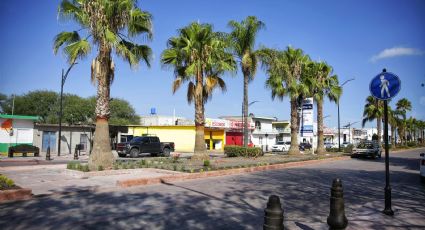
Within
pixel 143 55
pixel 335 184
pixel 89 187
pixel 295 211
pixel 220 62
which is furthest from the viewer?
pixel 220 62

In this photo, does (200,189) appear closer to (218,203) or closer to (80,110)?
(218,203)

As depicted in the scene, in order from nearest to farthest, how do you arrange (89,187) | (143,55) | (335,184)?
(335,184)
(89,187)
(143,55)

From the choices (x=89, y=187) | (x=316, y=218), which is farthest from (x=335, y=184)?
(x=89, y=187)

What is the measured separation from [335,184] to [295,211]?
2551 mm

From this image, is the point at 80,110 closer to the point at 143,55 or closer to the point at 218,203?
the point at 143,55

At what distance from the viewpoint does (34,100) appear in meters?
68.8

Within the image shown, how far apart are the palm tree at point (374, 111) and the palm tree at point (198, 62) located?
37.4 m

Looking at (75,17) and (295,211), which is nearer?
(295,211)

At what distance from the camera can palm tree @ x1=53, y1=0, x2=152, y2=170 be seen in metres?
16.1

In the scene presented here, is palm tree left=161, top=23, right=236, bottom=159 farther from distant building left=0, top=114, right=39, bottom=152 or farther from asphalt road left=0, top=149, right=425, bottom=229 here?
distant building left=0, top=114, right=39, bottom=152

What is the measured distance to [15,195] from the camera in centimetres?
979

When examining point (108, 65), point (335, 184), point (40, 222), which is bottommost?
point (40, 222)

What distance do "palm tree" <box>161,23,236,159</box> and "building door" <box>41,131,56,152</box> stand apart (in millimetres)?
20065

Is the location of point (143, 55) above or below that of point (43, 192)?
above
